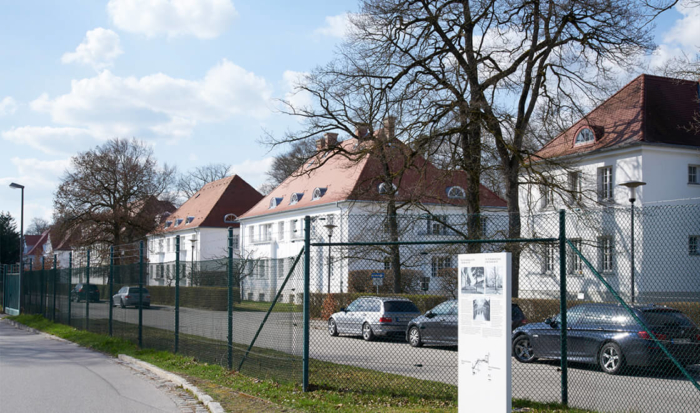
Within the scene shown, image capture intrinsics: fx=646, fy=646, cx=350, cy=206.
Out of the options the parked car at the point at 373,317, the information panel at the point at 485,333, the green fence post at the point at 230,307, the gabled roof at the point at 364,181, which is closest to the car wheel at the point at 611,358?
the parked car at the point at 373,317

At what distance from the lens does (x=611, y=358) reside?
32.7 feet

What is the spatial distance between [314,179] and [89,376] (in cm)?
4269

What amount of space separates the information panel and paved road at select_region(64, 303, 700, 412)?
213cm

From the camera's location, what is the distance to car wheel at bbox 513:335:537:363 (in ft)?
44.1

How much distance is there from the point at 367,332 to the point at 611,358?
185 inches

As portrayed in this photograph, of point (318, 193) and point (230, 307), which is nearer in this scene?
point (230, 307)

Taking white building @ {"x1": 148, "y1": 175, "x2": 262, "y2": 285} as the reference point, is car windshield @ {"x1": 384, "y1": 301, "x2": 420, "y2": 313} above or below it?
below

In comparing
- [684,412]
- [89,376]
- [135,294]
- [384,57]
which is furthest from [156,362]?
[384,57]

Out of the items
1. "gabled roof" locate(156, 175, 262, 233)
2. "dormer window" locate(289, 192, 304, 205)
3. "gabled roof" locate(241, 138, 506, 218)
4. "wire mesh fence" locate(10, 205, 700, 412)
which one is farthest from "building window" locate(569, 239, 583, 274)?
"gabled roof" locate(156, 175, 262, 233)

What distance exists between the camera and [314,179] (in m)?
54.6

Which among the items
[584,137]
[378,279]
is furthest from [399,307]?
[584,137]

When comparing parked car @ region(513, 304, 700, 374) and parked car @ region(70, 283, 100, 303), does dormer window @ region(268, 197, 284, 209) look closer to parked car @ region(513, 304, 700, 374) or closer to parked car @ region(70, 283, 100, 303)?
parked car @ region(70, 283, 100, 303)

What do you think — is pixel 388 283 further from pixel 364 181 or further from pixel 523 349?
pixel 364 181

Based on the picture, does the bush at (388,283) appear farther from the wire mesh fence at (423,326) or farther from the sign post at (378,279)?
the sign post at (378,279)
